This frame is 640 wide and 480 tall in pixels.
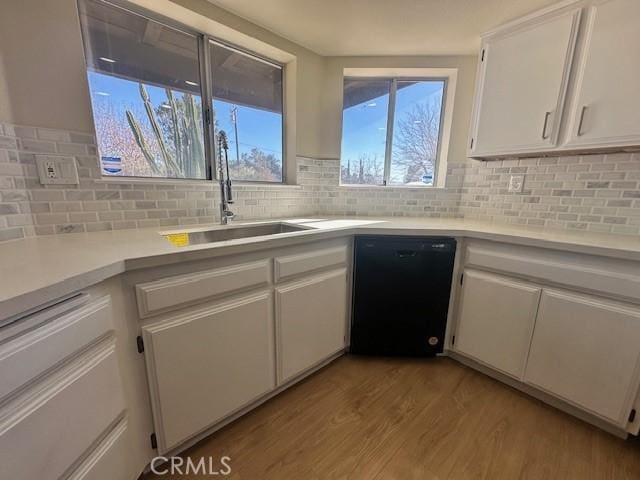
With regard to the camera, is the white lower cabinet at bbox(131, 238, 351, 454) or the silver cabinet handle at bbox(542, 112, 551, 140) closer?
the white lower cabinet at bbox(131, 238, 351, 454)

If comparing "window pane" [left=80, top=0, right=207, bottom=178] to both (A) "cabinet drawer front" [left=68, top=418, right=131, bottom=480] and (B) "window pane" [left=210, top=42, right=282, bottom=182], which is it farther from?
(A) "cabinet drawer front" [left=68, top=418, right=131, bottom=480]

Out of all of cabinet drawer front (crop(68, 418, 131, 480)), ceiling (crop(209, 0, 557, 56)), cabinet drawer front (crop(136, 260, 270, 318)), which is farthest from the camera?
ceiling (crop(209, 0, 557, 56))

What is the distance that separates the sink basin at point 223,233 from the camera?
4.63ft

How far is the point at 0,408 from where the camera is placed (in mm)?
546

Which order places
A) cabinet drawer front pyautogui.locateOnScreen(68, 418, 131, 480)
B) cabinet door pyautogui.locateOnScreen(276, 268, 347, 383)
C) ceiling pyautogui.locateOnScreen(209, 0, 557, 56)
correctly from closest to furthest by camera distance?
cabinet drawer front pyautogui.locateOnScreen(68, 418, 131, 480) < cabinet door pyautogui.locateOnScreen(276, 268, 347, 383) < ceiling pyautogui.locateOnScreen(209, 0, 557, 56)

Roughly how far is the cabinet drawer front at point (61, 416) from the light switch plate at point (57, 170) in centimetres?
85

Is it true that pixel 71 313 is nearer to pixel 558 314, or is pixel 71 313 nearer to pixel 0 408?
pixel 0 408

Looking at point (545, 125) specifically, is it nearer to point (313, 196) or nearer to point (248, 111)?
point (313, 196)

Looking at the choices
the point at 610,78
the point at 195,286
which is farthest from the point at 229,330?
the point at 610,78

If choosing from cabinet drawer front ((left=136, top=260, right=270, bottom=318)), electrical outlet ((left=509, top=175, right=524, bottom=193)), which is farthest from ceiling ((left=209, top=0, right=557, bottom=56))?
cabinet drawer front ((left=136, top=260, right=270, bottom=318))

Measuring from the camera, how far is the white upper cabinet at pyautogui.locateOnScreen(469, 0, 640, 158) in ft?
4.19

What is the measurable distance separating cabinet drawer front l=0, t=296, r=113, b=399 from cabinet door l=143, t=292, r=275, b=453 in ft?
0.60

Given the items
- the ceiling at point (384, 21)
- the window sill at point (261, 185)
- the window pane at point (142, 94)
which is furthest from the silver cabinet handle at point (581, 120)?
the window pane at point (142, 94)

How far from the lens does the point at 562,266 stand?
1296 mm
